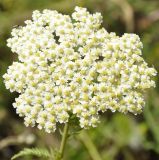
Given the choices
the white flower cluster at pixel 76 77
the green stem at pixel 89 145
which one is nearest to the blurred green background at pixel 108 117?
the green stem at pixel 89 145

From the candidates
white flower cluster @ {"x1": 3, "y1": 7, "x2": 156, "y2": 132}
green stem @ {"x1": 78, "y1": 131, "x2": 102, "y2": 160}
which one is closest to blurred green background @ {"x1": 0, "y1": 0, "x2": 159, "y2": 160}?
green stem @ {"x1": 78, "y1": 131, "x2": 102, "y2": 160}

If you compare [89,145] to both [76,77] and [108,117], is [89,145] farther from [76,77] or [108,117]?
[76,77]

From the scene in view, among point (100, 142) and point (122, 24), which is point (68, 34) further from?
point (122, 24)

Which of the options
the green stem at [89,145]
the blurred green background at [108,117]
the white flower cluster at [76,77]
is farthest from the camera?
the blurred green background at [108,117]

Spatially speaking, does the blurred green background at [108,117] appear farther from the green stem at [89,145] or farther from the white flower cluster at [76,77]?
the white flower cluster at [76,77]

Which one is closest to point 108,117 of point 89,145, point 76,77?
point 89,145

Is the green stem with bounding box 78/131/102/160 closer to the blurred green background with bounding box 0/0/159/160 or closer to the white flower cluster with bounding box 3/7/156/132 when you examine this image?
the blurred green background with bounding box 0/0/159/160
